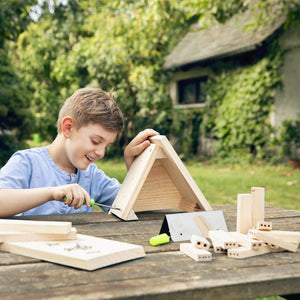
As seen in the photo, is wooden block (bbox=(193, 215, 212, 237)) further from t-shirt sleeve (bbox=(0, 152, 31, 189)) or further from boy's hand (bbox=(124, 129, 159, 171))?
t-shirt sleeve (bbox=(0, 152, 31, 189))

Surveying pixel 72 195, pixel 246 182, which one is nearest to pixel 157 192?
pixel 72 195

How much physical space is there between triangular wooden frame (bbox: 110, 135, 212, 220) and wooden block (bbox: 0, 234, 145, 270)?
0.59 metres

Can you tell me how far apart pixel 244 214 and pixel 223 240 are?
242 mm

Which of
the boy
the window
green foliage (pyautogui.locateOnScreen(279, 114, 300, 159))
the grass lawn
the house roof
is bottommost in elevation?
the grass lawn

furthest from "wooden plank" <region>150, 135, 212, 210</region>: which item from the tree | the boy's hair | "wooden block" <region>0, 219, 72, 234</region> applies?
the tree

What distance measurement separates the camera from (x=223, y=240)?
1322 millimetres

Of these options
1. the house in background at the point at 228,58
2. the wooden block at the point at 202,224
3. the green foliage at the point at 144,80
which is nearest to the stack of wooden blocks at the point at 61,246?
the wooden block at the point at 202,224

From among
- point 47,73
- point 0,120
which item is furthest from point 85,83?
point 0,120

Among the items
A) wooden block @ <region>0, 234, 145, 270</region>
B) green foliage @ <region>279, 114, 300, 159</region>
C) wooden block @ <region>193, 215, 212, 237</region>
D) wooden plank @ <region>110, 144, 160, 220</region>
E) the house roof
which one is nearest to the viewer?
wooden block @ <region>0, 234, 145, 270</region>

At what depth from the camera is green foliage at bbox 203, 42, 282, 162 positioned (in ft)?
32.9

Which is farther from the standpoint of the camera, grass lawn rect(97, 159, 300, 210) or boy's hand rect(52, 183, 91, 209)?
grass lawn rect(97, 159, 300, 210)

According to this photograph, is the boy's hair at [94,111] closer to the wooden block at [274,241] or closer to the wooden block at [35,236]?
the wooden block at [35,236]

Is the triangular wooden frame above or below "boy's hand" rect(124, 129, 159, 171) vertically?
below

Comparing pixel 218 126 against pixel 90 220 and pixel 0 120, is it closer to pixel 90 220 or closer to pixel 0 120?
pixel 0 120
